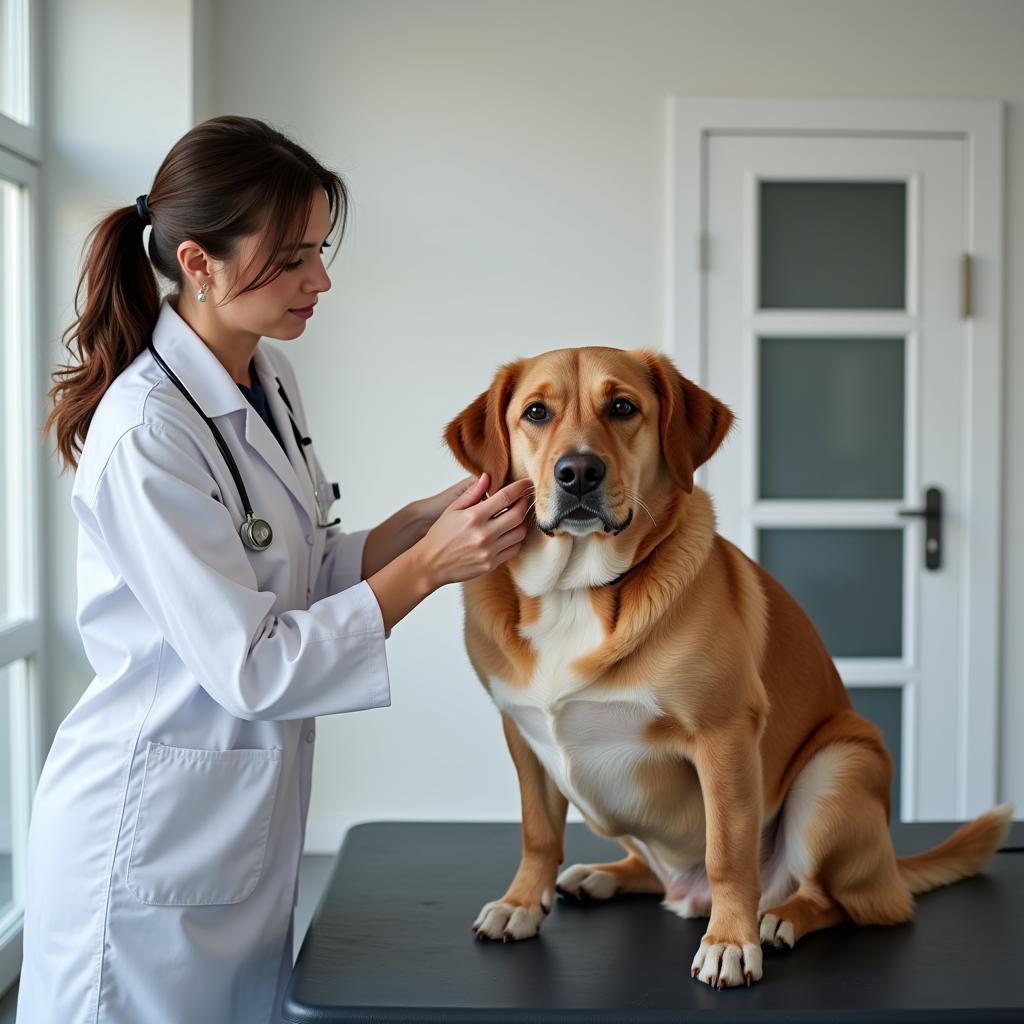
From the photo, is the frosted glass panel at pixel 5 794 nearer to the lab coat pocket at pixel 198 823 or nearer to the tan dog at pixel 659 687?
the lab coat pocket at pixel 198 823

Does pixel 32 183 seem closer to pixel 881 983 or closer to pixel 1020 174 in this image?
pixel 881 983

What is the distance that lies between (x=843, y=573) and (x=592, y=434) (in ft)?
8.46

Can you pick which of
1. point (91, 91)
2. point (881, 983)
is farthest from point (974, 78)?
point (881, 983)

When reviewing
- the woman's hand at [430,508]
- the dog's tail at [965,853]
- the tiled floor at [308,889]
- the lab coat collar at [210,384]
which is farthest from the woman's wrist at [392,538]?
the tiled floor at [308,889]

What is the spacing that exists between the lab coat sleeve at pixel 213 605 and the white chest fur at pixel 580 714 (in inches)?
8.0

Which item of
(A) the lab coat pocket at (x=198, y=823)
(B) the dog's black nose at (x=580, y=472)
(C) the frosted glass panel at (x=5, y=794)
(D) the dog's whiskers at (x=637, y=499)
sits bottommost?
(C) the frosted glass panel at (x=5, y=794)

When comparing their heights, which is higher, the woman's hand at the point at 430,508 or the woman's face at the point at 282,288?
the woman's face at the point at 282,288

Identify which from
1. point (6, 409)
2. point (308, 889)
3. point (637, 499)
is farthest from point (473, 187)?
point (637, 499)

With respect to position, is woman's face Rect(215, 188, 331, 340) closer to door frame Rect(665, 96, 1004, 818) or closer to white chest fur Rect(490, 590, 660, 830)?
white chest fur Rect(490, 590, 660, 830)

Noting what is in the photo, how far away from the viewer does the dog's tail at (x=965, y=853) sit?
5.43 ft

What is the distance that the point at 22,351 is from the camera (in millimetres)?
2912

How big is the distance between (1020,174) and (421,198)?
1.99 meters

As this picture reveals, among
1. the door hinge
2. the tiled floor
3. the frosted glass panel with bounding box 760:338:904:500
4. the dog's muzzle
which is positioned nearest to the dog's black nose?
the dog's muzzle

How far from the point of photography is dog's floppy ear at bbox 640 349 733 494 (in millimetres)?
1475
